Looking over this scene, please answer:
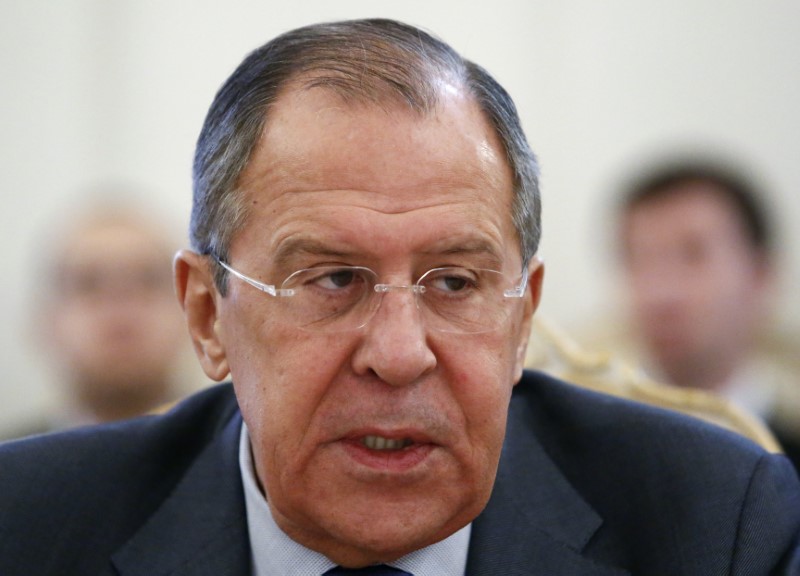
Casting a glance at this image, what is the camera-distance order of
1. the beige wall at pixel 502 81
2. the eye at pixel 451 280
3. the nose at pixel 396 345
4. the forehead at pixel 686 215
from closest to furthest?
the nose at pixel 396 345 → the eye at pixel 451 280 → the forehead at pixel 686 215 → the beige wall at pixel 502 81

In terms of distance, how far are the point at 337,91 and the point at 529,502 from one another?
32.2 inches

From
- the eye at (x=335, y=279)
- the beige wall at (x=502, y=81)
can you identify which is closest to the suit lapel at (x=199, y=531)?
the eye at (x=335, y=279)

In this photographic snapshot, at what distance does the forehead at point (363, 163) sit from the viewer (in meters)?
1.48

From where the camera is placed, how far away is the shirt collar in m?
1.62

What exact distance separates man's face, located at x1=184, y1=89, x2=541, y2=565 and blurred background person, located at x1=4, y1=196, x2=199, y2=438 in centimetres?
209

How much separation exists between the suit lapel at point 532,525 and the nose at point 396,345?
416 mm

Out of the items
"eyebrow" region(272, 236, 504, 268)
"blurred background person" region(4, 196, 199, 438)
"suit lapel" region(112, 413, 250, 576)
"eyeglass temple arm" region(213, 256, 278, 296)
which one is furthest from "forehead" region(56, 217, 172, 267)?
"eyebrow" region(272, 236, 504, 268)

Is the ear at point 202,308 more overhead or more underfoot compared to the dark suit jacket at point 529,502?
more overhead

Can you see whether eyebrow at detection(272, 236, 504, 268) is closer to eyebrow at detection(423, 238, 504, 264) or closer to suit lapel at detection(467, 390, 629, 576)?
eyebrow at detection(423, 238, 504, 264)

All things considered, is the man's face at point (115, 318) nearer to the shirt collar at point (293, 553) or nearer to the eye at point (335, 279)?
the shirt collar at point (293, 553)

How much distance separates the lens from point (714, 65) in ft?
16.4

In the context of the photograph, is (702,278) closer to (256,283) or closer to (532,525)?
(532,525)

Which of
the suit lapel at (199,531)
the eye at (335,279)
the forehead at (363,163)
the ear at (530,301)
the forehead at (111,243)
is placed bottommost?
the forehead at (111,243)

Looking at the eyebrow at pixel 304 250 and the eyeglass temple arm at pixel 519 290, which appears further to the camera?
the eyeglass temple arm at pixel 519 290
